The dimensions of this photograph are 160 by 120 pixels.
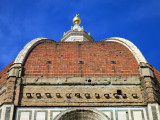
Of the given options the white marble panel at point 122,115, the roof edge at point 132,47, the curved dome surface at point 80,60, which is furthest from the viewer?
the roof edge at point 132,47

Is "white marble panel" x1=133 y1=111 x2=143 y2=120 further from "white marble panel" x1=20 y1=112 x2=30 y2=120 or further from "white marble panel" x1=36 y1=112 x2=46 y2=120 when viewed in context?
"white marble panel" x1=20 y1=112 x2=30 y2=120

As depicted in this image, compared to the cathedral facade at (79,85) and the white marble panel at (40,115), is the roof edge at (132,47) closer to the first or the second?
the cathedral facade at (79,85)

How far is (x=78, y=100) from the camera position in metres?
29.1

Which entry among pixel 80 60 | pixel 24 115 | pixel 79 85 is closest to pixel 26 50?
pixel 80 60

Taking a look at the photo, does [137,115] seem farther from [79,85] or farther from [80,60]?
[80,60]

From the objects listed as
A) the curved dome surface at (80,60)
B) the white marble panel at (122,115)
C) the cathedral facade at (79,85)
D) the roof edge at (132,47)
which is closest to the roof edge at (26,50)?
the cathedral facade at (79,85)

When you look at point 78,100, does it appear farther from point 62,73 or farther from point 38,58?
point 38,58

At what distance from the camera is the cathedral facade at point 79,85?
28.5 m

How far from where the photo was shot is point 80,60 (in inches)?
1267

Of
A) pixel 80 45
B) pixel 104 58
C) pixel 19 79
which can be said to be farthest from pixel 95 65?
pixel 19 79

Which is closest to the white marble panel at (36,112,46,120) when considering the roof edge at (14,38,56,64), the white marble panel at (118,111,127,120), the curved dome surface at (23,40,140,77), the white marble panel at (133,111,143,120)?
the curved dome surface at (23,40,140,77)

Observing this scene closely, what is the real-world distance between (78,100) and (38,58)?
17.8 ft

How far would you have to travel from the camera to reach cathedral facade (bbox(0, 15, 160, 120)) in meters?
28.5

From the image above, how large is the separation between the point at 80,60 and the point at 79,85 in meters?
2.90
